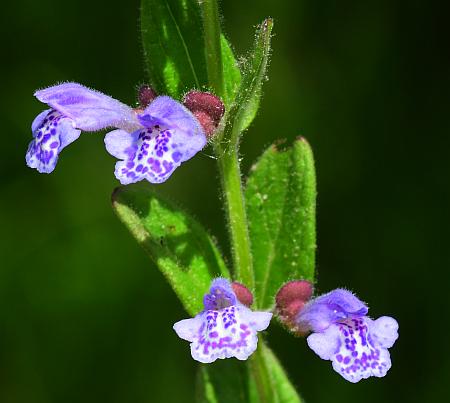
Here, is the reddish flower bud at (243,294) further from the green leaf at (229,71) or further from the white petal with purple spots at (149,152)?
the green leaf at (229,71)

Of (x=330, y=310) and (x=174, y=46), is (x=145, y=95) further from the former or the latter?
(x=330, y=310)

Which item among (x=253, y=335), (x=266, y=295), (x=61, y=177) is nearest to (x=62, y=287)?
(x=61, y=177)

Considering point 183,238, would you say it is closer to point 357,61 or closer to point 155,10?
point 155,10

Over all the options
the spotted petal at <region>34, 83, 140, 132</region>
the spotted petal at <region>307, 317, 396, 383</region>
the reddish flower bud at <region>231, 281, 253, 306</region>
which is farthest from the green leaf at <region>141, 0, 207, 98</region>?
the spotted petal at <region>307, 317, 396, 383</region>

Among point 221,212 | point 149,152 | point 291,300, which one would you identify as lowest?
point 291,300

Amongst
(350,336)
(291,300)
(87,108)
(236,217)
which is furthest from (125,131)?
(350,336)

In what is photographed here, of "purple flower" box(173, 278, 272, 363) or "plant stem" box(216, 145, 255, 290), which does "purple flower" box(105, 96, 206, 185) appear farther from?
"purple flower" box(173, 278, 272, 363)

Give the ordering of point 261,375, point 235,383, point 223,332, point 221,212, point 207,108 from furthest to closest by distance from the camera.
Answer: point 221,212
point 235,383
point 261,375
point 207,108
point 223,332
